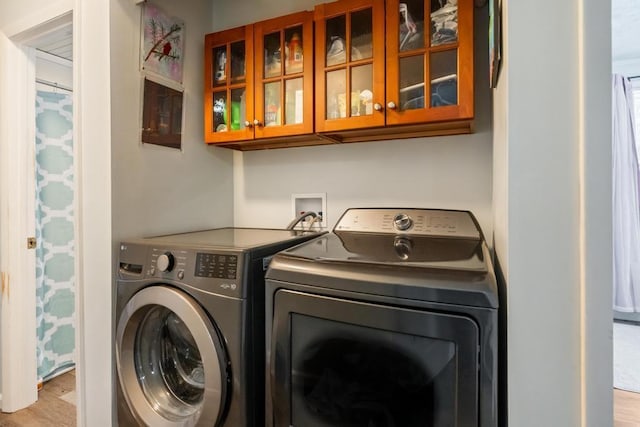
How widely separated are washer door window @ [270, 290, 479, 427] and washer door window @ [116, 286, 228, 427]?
0.32m

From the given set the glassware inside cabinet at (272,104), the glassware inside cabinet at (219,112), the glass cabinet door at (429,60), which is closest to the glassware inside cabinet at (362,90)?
the glass cabinet door at (429,60)

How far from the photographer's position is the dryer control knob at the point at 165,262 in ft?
3.86

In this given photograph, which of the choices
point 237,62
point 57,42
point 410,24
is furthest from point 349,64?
point 57,42

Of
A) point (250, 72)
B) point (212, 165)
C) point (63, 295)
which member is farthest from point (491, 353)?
point (63, 295)

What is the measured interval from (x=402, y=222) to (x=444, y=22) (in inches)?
Result: 33.1

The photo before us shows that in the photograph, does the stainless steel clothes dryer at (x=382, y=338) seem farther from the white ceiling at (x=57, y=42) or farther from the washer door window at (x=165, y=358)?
the white ceiling at (x=57, y=42)

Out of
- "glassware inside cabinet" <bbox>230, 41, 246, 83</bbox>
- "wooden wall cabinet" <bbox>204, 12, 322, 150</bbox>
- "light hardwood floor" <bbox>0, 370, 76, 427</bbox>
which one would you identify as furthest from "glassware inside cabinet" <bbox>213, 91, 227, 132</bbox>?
"light hardwood floor" <bbox>0, 370, 76, 427</bbox>

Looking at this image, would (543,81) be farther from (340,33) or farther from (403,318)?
(340,33)

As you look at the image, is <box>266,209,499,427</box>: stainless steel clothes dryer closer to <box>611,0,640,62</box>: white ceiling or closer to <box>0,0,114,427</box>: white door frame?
<box>0,0,114,427</box>: white door frame

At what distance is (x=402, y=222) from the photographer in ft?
4.72

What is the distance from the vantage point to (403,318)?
0.75 meters

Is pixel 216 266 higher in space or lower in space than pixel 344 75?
lower

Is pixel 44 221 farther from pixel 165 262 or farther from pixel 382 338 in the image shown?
pixel 382 338

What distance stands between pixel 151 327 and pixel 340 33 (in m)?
1.59
